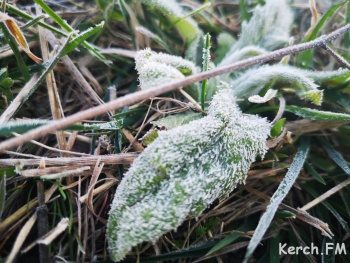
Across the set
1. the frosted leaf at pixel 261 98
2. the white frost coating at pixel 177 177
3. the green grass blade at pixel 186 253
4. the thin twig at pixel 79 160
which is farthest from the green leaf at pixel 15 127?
the frosted leaf at pixel 261 98

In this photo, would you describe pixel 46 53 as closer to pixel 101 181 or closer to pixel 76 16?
pixel 76 16

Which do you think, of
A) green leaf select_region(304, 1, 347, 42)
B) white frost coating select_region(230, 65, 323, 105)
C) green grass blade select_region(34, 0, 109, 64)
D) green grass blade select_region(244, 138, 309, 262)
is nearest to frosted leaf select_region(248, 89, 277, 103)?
white frost coating select_region(230, 65, 323, 105)

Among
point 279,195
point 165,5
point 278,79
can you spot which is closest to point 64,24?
point 165,5

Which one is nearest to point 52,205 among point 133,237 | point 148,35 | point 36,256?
point 36,256

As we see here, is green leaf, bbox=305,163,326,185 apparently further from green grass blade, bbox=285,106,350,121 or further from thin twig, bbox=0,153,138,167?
thin twig, bbox=0,153,138,167

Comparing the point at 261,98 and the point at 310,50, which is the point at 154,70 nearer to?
the point at 261,98

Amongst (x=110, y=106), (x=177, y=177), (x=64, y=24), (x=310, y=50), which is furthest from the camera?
(x=310, y=50)
